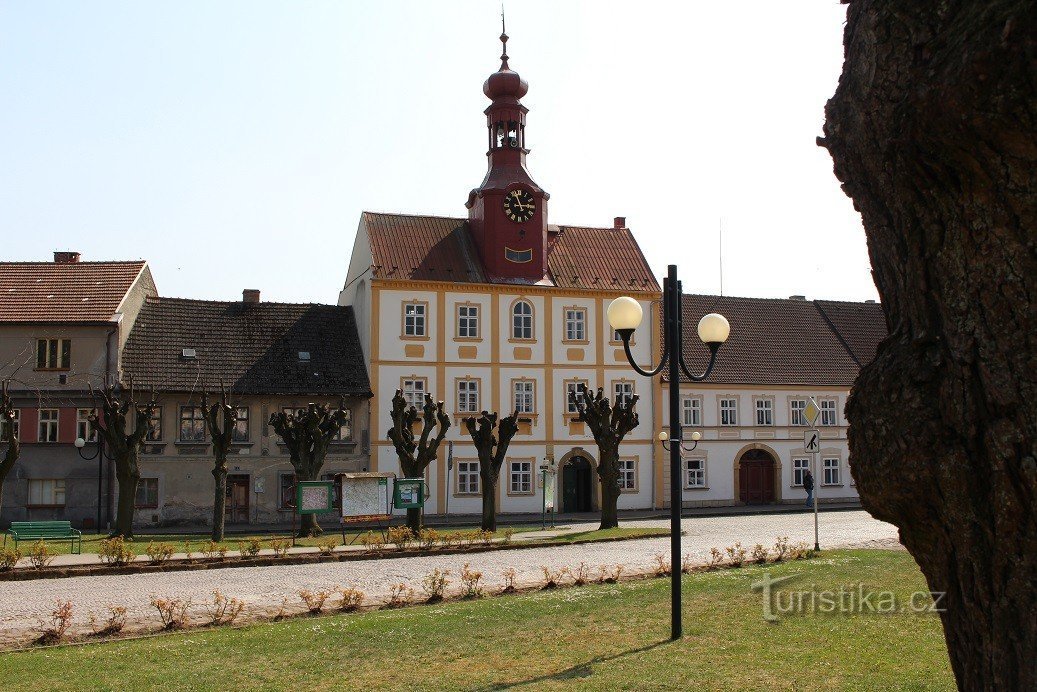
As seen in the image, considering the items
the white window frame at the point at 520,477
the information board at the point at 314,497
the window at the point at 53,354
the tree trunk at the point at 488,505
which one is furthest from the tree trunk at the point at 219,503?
the white window frame at the point at 520,477

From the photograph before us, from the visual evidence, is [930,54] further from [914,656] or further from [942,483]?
[914,656]

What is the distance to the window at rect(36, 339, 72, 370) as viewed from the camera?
38.1m

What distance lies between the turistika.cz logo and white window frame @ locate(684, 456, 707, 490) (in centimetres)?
3036

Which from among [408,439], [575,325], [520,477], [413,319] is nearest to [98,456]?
[413,319]

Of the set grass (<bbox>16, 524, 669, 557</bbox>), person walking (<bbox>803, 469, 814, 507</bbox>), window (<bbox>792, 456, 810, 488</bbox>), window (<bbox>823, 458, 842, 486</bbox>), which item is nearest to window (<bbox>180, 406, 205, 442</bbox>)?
grass (<bbox>16, 524, 669, 557</bbox>)

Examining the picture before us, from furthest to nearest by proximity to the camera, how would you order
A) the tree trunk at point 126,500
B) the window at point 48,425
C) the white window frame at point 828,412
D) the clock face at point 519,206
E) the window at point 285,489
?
1. the white window frame at point 828,412
2. the clock face at point 519,206
3. the window at point 285,489
4. the window at point 48,425
5. the tree trunk at point 126,500

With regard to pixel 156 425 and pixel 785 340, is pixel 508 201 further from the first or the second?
pixel 156 425

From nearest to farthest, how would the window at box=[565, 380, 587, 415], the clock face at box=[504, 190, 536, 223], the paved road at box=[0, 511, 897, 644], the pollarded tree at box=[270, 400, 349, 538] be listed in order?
the paved road at box=[0, 511, 897, 644] < the pollarded tree at box=[270, 400, 349, 538] < the window at box=[565, 380, 587, 415] < the clock face at box=[504, 190, 536, 223]

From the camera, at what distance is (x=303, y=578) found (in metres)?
20.3

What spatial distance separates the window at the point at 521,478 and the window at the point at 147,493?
45.7 feet

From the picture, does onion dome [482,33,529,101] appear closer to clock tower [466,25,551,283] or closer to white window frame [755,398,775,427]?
clock tower [466,25,551,283]

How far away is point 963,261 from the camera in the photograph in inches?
194

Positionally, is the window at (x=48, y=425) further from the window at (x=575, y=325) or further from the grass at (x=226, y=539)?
the window at (x=575, y=325)

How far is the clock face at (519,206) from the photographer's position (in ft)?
146
